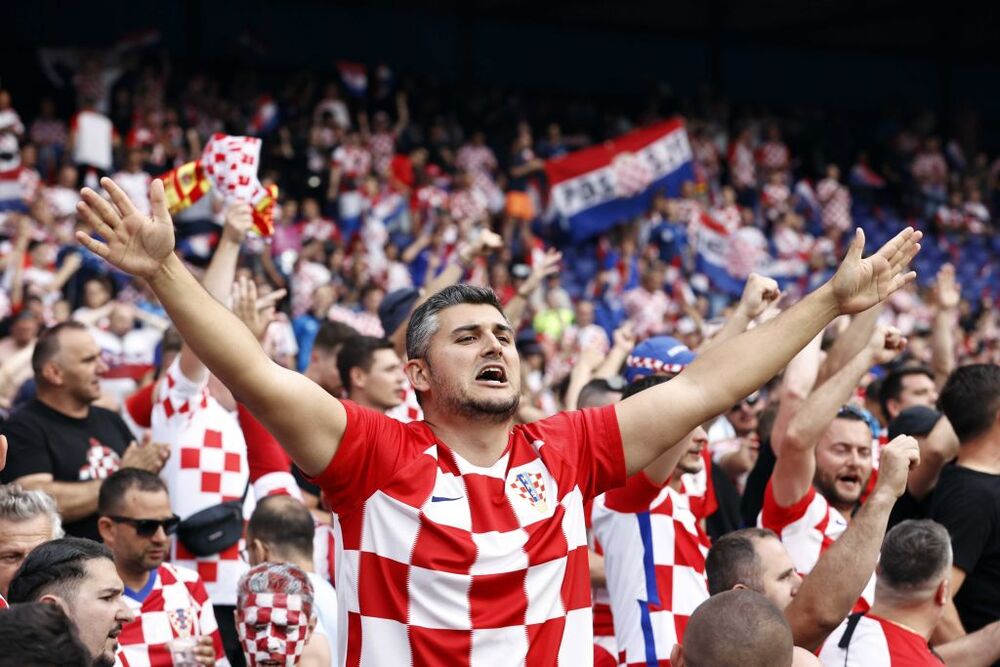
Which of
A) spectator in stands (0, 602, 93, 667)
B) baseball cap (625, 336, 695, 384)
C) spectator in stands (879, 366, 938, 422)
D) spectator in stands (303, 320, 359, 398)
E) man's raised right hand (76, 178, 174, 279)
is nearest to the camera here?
spectator in stands (0, 602, 93, 667)

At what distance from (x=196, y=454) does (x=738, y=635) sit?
2804mm

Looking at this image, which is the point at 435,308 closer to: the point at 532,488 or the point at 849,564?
the point at 532,488

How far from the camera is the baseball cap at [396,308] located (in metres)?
6.21

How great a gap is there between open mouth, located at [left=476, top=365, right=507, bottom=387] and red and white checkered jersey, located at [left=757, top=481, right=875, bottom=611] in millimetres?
1814

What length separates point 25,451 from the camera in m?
5.26

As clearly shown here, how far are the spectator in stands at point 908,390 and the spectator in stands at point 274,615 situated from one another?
141 inches

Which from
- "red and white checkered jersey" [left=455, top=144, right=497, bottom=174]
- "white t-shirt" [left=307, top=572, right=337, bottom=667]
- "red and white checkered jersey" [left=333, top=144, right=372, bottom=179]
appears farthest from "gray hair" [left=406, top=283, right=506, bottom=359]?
"red and white checkered jersey" [left=455, top=144, right=497, bottom=174]

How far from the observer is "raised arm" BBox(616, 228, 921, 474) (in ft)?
10.4

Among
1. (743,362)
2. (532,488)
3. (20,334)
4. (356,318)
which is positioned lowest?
(532,488)

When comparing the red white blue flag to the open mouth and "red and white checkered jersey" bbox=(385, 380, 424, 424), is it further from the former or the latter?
the open mouth

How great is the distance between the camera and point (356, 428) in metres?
3.01

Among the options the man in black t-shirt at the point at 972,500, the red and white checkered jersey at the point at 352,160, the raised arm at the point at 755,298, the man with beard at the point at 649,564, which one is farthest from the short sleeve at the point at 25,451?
the red and white checkered jersey at the point at 352,160

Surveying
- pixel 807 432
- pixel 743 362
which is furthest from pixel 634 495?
pixel 743 362

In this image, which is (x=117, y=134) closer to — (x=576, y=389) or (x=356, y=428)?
(x=576, y=389)
